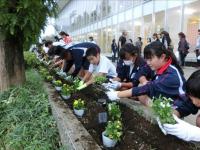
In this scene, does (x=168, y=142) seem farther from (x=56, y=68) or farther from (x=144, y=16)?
(x=144, y=16)

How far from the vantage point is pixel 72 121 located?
3.39 meters

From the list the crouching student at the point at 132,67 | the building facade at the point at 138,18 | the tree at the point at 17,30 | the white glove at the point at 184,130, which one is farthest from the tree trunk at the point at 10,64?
the white glove at the point at 184,130

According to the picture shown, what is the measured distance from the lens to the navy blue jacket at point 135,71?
15.3 ft

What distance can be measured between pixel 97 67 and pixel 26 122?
1445mm

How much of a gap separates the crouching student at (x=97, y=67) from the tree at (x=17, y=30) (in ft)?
4.36

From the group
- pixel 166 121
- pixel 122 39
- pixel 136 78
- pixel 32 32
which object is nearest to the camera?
pixel 166 121

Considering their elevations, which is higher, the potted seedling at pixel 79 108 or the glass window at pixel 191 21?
the glass window at pixel 191 21

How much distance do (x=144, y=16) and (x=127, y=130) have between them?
56.6 ft

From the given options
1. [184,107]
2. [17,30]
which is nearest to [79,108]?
[184,107]

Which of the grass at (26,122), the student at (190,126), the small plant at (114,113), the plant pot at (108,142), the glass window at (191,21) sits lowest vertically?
the grass at (26,122)

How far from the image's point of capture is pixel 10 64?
6.57 metres

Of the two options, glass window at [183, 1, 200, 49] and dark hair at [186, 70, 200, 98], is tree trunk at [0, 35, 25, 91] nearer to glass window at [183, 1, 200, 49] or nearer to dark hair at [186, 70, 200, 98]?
dark hair at [186, 70, 200, 98]

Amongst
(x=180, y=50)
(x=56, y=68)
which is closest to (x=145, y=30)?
(x=180, y=50)

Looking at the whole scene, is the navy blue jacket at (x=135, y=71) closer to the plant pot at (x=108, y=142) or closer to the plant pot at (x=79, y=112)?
the plant pot at (x=79, y=112)
